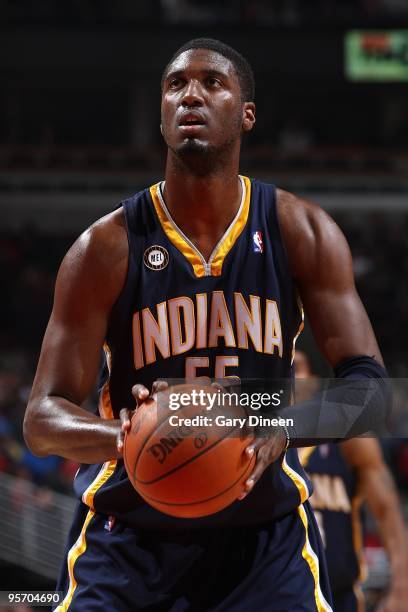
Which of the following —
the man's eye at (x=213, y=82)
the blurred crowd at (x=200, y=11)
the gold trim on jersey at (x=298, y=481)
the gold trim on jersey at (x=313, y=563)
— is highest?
the blurred crowd at (x=200, y=11)

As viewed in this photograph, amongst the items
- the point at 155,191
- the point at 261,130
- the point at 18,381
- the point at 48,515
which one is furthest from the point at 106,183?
the point at 155,191

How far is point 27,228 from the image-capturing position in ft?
51.2

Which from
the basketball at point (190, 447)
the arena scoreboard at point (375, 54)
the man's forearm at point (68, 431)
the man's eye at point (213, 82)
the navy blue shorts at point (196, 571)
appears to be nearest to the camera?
the basketball at point (190, 447)

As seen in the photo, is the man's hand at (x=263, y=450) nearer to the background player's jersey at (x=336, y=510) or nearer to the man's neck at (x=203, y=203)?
A: the man's neck at (x=203, y=203)

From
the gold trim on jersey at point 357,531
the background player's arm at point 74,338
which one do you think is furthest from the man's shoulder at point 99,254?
the gold trim on jersey at point 357,531

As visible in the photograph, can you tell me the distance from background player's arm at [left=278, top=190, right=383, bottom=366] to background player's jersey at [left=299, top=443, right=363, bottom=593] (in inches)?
73.5

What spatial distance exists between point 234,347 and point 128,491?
1.57ft

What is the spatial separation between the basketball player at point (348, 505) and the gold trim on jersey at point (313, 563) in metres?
1.65

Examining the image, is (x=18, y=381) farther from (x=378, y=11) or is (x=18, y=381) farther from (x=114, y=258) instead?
(x=378, y=11)

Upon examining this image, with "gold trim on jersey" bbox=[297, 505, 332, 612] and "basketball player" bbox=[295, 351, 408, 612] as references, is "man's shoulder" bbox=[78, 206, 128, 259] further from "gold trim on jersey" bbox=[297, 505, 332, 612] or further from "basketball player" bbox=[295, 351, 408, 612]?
"basketball player" bbox=[295, 351, 408, 612]

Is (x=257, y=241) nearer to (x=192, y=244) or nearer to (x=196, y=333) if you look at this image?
(x=192, y=244)

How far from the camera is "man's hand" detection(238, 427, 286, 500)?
2.20 metres

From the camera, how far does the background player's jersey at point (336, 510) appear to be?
4.49 metres

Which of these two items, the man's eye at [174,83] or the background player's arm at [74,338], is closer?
the background player's arm at [74,338]
